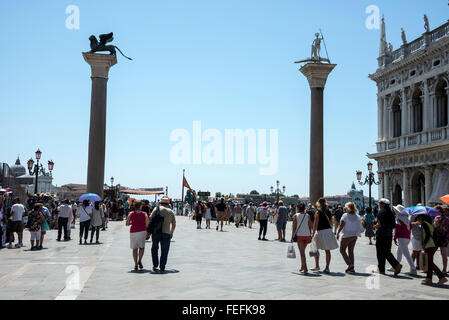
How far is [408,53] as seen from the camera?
37.8 metres

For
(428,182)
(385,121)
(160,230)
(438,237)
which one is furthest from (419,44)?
(160,230)

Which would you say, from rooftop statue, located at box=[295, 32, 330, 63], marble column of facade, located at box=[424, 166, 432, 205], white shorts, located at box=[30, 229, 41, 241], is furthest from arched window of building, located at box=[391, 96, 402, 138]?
white shorts, located at box=[30, 229, 41, 241]

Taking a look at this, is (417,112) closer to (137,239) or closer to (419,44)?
(419,44)

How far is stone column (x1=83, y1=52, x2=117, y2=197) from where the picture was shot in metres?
27.5

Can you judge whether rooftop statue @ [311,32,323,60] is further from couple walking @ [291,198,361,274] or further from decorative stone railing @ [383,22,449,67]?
couple walking @ [291,198,361,274]

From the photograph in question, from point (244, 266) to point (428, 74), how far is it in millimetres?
28120

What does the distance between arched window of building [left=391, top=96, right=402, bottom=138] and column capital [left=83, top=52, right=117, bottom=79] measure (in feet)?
76.5

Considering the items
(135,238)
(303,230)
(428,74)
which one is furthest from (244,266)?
(428,74)

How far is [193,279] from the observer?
9422 millimetres

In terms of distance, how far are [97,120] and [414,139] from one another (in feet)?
73.3

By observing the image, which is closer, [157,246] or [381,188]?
[157,246]
